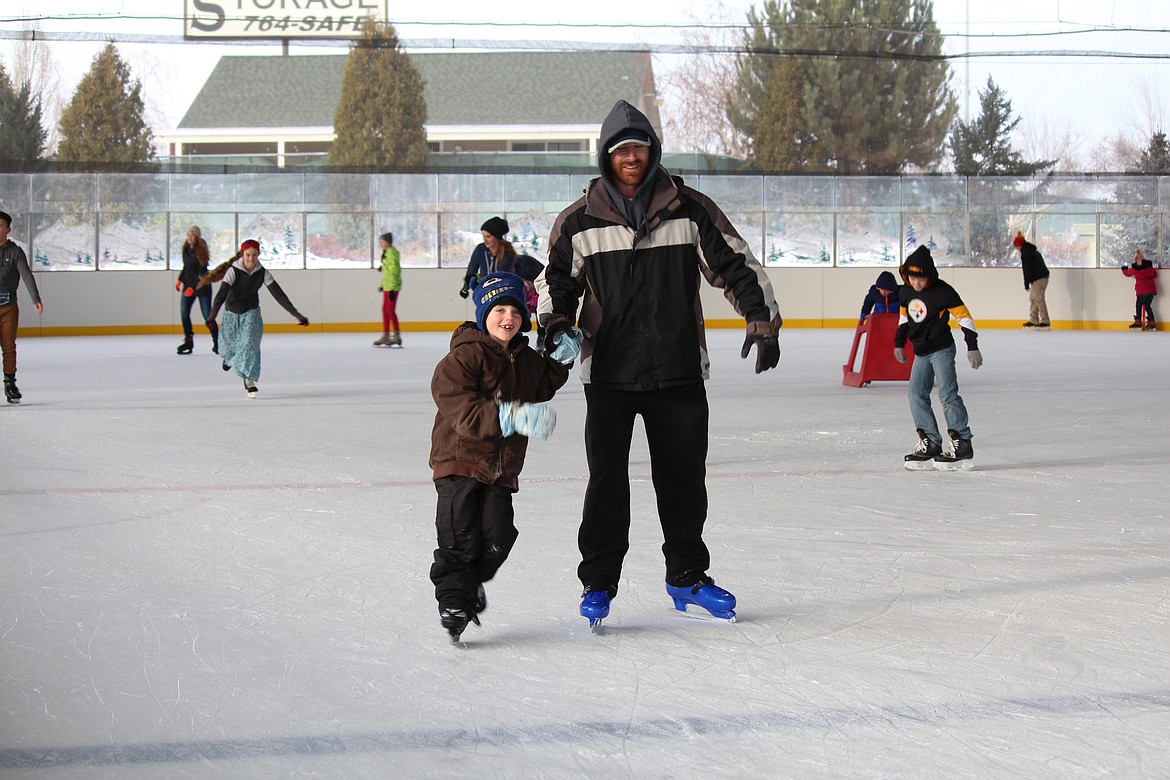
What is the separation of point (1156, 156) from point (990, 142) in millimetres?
3837

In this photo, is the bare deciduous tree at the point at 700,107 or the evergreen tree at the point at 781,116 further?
the bare deciduous tree at the point at 700,107

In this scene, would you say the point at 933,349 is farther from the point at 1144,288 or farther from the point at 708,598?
the point at 1144,288

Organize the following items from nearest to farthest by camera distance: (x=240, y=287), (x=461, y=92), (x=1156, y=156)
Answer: (x=240, y=287), (x=1156, y=156), (x=461, y=92)

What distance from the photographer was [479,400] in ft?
10.8

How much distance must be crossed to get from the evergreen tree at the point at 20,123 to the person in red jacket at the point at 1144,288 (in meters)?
17.6

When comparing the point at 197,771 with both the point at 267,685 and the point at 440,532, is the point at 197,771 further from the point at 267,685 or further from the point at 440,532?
the point at 440,532

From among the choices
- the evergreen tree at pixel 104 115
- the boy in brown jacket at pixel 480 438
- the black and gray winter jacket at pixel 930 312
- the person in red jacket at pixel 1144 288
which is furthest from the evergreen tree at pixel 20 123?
the boy in brown jacket at pixel 480 438

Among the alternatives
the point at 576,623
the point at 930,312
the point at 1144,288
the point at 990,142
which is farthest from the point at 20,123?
the point at 576,623

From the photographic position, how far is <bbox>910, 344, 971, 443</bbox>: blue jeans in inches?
254

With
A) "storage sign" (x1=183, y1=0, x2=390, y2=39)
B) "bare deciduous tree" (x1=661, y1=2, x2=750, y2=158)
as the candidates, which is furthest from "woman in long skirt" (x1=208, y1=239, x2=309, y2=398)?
"bare deciduous tree" (x1=661, y1=2, x2=750, y2=158)

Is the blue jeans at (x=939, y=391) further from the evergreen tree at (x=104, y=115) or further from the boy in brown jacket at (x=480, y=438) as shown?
the evergreen tree at (x=104, y=115)

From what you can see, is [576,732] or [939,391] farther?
[939,391]

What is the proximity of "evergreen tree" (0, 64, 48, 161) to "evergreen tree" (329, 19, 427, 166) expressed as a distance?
5.46 metres

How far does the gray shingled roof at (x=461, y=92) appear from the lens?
34.0 meters
